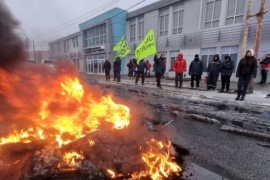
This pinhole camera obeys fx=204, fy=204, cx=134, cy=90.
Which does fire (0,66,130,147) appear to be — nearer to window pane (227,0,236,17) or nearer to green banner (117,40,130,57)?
green banner (117,40,130,57)

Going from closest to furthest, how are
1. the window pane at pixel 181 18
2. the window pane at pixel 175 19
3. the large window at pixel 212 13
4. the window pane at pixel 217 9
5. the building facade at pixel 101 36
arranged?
the window pane at pixel 217 9
the large window at pixel 212 13
the window pane at pixel 181 18
the window pane at pixel 175 19
the building facade at pixel 101 36

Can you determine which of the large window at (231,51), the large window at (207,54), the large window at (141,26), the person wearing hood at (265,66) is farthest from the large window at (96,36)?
the person wearing hood at (265,66)

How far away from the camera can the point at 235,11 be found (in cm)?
1541

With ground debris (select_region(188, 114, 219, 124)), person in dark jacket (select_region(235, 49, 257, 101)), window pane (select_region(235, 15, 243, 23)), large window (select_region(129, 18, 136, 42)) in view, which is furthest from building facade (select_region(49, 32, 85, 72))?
ground debris (select_region(188, 114, 219, 124))

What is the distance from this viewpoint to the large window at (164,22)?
21047 mm

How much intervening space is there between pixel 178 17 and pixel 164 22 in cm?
200

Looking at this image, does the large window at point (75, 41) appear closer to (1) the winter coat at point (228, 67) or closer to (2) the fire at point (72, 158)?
(1) the winter coat at point (228, 67)

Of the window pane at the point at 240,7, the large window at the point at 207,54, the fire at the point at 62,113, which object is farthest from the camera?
the large window at the point at 207,54

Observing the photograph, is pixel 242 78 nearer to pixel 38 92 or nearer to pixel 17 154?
pixel 38 92

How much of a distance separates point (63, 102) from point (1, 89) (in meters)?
1.13

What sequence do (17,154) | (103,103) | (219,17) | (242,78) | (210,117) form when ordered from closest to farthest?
(17,154), (103,103), (210,117), (242,78), (219,17)

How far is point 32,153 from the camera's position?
Result: 9.95 ft

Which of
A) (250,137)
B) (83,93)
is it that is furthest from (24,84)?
(250,137)

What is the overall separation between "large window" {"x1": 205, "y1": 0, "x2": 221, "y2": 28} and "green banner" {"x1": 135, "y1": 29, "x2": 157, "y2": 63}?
22.4 ft
